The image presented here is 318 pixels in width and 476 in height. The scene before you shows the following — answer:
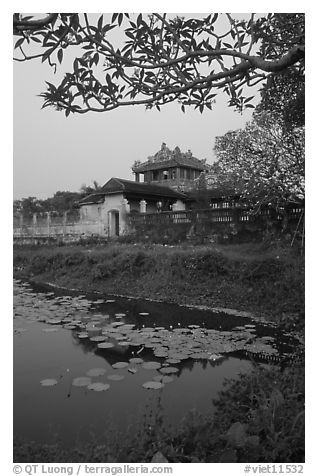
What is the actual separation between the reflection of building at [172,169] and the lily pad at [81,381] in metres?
6.99

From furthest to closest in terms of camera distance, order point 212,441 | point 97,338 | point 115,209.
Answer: point 115,209 → point 97,338 → point 212,441

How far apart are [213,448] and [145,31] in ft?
8.14

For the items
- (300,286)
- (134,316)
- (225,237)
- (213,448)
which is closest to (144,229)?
(225,237)

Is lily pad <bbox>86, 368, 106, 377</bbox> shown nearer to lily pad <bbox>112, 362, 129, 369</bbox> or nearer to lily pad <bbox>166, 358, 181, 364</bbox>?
lily pad <bbox>112, 362, 129, 369</bbox>

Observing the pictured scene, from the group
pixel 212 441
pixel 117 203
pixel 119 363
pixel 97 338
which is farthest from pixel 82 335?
pixel 117 203

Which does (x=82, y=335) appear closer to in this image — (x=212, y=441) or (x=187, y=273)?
(x=212, y=441)

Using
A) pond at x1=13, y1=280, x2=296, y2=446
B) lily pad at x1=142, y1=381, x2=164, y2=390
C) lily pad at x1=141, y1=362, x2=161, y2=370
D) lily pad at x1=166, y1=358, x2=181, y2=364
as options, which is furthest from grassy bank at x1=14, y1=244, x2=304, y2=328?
lily pad at x1=142, y1=381, x2=164, y2=390

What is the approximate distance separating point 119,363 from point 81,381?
0.46 m

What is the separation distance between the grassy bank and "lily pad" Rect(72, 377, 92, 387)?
2583mm

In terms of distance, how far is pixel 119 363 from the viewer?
3.02m

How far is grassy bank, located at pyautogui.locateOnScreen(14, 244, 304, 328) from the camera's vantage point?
16.2 ft

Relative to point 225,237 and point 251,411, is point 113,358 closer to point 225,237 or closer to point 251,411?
point 251,411

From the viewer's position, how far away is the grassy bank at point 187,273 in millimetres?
4949
